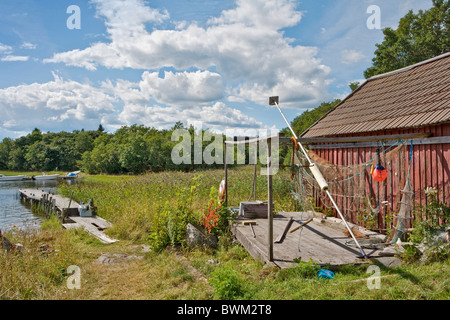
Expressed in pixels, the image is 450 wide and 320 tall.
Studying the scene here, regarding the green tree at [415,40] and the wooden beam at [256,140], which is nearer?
the wooden beam at [256,140]

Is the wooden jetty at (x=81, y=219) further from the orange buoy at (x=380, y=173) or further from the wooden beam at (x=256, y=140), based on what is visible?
the orange buoy at (x=380, y=173)

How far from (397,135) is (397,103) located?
1.83 meters

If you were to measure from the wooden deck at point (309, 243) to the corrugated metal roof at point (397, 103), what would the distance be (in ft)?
9.12

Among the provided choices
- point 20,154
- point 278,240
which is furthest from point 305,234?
point 20,154

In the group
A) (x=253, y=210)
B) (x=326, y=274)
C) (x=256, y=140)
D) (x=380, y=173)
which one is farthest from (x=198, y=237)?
(x=380, y=173)

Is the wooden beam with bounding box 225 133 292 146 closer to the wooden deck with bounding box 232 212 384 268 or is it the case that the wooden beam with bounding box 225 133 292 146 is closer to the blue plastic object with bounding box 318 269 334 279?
the wooden deck with bounding box 232 212 384 268

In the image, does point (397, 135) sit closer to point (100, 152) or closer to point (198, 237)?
point (198, 237)

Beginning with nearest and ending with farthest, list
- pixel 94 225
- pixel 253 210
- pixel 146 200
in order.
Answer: pixel 253 210
pixel 94 225
pixel 146 200

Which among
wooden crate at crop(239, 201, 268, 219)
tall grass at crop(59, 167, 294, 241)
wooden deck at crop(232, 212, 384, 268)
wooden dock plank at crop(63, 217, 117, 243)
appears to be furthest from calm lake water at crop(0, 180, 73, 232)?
wooden deck at crop(232, 212, 384, 268)

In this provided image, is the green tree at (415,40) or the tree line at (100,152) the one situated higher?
the green tree at (415,40)

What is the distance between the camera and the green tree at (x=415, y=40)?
23.9 m

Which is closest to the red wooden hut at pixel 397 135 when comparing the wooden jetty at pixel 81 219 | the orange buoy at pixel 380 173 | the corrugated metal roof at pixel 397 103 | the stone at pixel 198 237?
the corrugated metal roof at pixel 397 103

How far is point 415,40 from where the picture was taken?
24.1 meters
